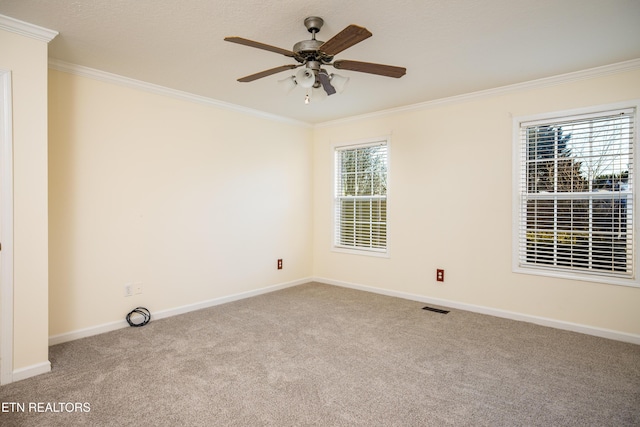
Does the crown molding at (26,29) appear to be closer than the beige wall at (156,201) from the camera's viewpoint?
Yes

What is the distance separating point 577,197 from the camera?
3.33m

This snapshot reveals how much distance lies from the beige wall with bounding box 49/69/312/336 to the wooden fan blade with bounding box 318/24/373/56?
2.26 meters

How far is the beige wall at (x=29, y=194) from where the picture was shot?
2.39m

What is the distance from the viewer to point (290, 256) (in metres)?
5.11

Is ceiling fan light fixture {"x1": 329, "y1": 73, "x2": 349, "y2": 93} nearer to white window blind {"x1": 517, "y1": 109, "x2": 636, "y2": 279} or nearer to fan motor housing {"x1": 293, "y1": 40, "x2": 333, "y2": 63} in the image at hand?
fan motor housing {"x1": 293, "y1": 40, "x2": 333, "y2": 63}

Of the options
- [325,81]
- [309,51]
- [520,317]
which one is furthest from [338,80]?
[520,317]

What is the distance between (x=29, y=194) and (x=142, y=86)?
1.56 metres

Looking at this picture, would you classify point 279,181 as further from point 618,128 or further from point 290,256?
point 618,128

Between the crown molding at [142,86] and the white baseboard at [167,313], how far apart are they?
225 cm

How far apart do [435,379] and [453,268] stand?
1.89m

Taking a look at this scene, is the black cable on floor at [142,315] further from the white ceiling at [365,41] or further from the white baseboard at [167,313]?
the white ceiling at [365,41]

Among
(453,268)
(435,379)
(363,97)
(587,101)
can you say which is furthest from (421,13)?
(453,268)

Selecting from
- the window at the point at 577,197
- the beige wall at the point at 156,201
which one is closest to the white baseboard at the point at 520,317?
the window at the point at 577,197

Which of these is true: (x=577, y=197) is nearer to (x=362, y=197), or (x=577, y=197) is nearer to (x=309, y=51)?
(x=362, y=197)
